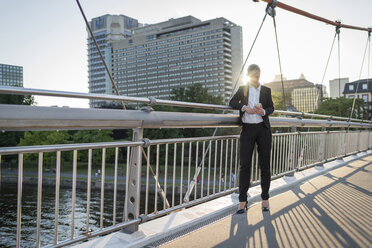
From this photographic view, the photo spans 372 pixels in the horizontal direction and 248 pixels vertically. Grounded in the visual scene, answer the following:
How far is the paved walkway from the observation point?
9.68 feet

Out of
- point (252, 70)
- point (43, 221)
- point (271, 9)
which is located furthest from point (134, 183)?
point (43, 221)

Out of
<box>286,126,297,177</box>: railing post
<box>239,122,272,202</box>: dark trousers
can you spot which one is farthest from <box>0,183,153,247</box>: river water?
<box>239,122,272,202</box>: dark trousers

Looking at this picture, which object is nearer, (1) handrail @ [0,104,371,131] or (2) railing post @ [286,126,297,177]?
(1) handrail @ [0,104,371,131]

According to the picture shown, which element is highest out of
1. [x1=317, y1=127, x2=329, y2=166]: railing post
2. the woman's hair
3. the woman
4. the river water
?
the woman's hair

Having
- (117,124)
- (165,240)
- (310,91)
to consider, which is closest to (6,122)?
(117,124)

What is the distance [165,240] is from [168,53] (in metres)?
127

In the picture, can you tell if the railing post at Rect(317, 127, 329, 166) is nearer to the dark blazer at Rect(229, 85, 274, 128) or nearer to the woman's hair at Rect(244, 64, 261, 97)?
the dark blazer at Rect(229, 85, 274, 128)

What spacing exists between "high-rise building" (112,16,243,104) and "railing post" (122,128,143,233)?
11886cm

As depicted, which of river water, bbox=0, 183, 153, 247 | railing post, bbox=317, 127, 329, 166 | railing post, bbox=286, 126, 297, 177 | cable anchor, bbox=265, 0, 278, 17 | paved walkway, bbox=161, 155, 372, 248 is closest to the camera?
paved walkway, bbox=161, 155, 372, 248

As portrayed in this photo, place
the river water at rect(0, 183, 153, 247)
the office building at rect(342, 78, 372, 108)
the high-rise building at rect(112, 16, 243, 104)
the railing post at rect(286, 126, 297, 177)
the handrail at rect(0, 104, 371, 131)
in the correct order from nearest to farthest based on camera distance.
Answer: the handrail at rect(0, 104, 371, 131)
the railing post at rect(286, 126, 297, 177)
the river water at rect(0, 183, 153, 247)
the office building at rect(342, 78, 372, 108)
the high-rise building at rect(112, 16, 243, 104)

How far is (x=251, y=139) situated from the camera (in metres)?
4.16

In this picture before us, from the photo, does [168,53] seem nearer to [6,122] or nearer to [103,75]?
[103,75]

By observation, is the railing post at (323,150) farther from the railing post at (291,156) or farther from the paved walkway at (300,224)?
the paved walkway at (300,224)

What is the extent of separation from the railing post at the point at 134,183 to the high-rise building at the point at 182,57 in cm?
11886
